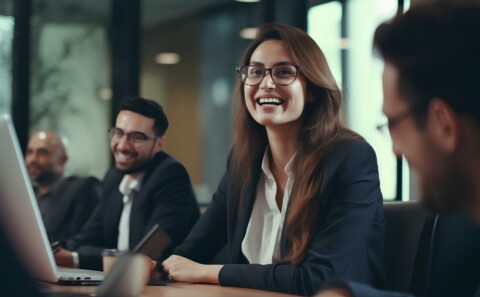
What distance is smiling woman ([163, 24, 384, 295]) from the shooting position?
8.05ft

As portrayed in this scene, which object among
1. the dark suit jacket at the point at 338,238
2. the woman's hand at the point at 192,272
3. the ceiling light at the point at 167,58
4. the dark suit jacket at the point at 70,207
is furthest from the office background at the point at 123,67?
the woman's hand at the point at 192,272

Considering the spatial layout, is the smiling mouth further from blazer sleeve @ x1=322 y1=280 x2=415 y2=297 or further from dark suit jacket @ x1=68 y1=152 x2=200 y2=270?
blazer sleeve @ x1=322 y1=280 x2=415 y2=297

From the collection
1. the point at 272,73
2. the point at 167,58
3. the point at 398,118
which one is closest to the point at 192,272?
the point at 272,73

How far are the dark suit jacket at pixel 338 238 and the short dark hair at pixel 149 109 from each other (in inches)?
53.4

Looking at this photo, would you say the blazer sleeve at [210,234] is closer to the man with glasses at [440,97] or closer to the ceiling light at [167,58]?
Answer: the man with glasses at [440,97]

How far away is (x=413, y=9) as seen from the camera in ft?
4.26

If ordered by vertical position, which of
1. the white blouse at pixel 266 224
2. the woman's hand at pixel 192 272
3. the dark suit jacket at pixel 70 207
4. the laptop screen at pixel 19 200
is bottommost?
the dark suit jacket at pixel 70 207

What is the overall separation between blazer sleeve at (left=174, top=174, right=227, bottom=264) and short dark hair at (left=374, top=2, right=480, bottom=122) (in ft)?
5.70

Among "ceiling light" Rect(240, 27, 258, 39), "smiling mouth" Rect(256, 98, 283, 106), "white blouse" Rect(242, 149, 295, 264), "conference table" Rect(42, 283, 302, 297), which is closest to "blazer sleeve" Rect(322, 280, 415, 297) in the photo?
"conference table" Rect(42, 283, 302, 297)

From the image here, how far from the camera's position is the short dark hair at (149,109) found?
4.05m

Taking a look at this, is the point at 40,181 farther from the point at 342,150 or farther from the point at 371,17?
the point at 342,150

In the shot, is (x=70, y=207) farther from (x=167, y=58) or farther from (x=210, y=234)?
(x=167, y=58)

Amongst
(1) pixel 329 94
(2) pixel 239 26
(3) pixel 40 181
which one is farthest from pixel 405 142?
(2) pixel 239 26

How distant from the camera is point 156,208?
385 cm
